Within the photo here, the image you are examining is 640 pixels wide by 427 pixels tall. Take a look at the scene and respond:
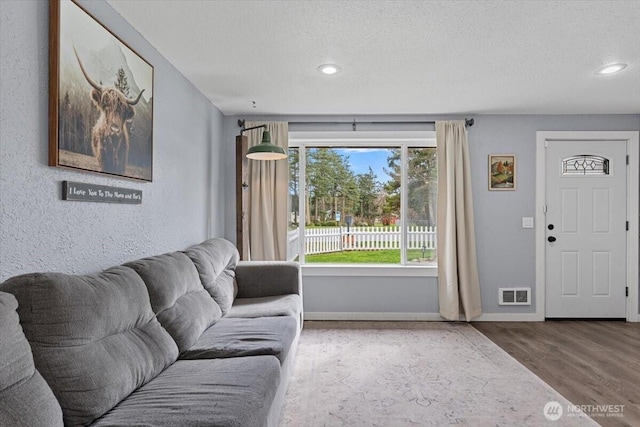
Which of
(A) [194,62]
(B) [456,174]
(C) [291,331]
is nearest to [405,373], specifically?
(C) [291,331]

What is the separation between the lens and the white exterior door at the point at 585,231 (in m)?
4.36

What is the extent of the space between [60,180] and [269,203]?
104 inches

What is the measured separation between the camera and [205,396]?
1.53m

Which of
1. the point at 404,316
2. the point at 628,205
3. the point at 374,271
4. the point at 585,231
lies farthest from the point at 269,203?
the point at 628,205

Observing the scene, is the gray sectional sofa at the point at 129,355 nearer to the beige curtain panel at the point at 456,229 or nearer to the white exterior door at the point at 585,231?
the beige curtain panel at the point at 456,229

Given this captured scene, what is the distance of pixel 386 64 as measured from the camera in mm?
2918

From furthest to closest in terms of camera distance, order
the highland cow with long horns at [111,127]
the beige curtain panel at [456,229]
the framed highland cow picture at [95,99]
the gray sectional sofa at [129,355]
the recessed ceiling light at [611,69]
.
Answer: the beige curtain panel at [456,229]
the recessed ceiling light at [611,69]
the highland cow with long horns at [111,127]
the framed highland cow picture at [95,99]
the gray sectional sofa at [129,355]

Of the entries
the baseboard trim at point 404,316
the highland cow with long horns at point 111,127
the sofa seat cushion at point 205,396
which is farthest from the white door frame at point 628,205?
the highland cow with long horns at point 111,127

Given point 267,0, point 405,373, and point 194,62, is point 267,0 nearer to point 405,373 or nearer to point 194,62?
point 194,62

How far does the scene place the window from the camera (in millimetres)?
4586

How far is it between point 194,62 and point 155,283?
69.2 inches

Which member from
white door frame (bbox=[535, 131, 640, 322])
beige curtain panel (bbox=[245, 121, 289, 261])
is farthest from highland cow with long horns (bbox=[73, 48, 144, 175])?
white door frame (bbox=[535, 131, 640, 322])

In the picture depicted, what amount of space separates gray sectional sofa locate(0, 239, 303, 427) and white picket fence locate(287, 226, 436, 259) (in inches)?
87.0

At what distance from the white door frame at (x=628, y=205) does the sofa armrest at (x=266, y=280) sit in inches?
112
